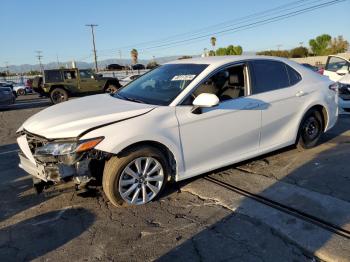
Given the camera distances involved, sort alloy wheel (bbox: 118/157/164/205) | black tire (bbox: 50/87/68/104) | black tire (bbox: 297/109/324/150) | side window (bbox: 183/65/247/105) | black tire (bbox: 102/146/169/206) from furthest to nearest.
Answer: black tire (bbox: 50/87/68/104), black tire (bbox: 297/109/324/150), side window (bbox: 183/65/247/105), alloy wheel (bbox: 118/157/164/205), black tire (bbox: 102/146/169/206)

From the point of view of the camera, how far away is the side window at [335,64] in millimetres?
11084

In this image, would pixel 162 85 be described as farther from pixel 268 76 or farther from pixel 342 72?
pixel 342 72

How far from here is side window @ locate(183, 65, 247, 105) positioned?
15.1 ft

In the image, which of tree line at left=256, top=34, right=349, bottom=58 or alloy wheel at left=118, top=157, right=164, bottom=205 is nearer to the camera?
alloy wheel at left=118, top=157, right=164, bottom=205

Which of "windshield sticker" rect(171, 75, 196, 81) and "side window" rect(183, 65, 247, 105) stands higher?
"windshield sticker" rect(171, 75, 196, 81)

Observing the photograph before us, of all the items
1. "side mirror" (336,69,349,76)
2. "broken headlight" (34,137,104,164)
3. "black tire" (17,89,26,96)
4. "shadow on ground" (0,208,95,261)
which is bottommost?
"black tire" (17,89,26,96)

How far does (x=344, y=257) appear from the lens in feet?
9.66

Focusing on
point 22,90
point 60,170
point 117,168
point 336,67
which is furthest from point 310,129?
point 22,90

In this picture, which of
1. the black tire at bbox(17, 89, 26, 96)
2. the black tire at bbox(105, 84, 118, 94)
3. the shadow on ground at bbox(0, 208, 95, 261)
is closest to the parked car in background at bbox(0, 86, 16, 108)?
the black tire at bbox(105, 84, 118, 94)

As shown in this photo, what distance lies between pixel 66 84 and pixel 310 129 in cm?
1465

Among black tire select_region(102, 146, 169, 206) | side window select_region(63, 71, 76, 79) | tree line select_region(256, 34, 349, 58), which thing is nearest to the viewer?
black tire select_region(102, 146, 169, 206)

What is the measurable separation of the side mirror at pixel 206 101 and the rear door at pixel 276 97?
3.34 feet

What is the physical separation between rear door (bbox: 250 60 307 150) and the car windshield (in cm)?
92

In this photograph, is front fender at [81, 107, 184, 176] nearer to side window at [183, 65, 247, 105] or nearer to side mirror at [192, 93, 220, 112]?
side mirror at [192, 93, 220, 112]
